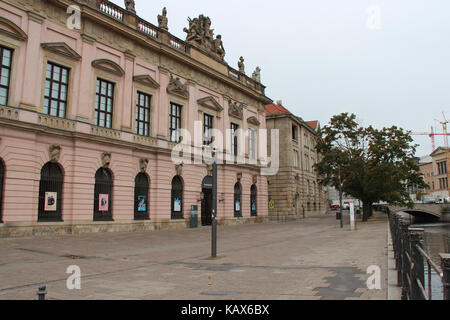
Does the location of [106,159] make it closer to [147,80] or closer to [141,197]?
[141,197]

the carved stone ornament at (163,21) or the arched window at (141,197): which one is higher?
the carved stone ornament at (163,21)

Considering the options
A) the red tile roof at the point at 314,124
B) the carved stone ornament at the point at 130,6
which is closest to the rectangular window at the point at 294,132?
the red tile roof at the point at 314,124

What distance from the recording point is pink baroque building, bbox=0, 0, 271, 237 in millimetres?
19453

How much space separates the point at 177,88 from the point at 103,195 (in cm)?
1121

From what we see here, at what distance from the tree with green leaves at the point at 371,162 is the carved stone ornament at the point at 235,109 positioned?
32.0 ft

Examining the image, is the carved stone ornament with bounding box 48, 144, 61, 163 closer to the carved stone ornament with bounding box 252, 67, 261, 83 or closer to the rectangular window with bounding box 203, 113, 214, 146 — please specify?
the rectangular window with bounding box 203, 113, 214, 146

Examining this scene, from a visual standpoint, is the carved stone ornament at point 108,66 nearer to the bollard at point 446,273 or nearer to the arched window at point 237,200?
the arched window at point 237,200

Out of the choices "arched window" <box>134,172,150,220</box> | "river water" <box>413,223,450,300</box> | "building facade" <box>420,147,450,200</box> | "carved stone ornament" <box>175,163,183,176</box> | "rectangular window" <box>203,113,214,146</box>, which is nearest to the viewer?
"river water" <box>413,223,450,300</box>

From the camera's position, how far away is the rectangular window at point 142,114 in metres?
27.3

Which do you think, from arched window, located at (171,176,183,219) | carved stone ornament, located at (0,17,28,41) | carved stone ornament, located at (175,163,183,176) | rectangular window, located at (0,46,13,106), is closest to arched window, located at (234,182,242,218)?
→ arched window, located at (171,176,183,219)

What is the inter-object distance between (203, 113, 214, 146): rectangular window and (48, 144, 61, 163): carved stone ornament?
14.5 meters

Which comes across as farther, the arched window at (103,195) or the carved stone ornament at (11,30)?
the arched window at (103,195)

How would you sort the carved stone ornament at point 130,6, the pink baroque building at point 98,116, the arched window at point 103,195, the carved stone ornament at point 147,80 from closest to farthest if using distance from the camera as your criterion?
the pink baroque building at point 98,116 < the arched window at point 103,195 < the carved stone ornament at point 130,6 < the carved stone ornament at point 147,80

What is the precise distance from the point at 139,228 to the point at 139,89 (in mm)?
10171
